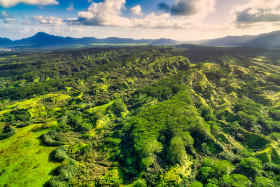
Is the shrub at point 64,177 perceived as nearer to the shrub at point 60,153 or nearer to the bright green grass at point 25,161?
the bright green grass at point 25,161

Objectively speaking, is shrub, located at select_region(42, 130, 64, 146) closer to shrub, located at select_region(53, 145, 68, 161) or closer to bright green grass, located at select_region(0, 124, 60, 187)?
bright green grass, located at select_region(0, 124, 60, 187)

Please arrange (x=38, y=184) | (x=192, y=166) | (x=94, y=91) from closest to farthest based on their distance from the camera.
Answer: (x=38, y=184) < (x=192, y=166) < (x=94, y=91)

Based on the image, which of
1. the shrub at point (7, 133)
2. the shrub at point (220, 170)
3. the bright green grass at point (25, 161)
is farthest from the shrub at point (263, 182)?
the shrub at point (7, 133)

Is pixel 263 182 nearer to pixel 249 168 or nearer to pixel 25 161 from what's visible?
pixel 249 168

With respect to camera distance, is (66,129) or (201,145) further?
(66,129)

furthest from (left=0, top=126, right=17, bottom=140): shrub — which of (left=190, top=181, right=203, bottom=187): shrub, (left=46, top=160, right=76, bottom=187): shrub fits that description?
(left=190, top=181, right=203, bottom=187): shrub

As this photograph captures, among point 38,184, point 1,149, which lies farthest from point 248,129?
point 1,149

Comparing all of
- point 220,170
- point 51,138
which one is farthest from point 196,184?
point 51,138

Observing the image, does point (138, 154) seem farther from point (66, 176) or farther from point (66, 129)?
point (66, 129)
